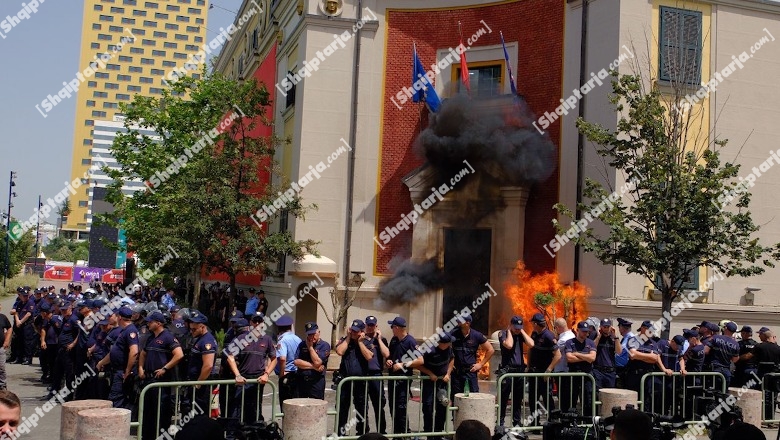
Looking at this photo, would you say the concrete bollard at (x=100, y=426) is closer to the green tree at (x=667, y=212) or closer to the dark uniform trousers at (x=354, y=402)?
the dark uniform trousers at (x=354, y=402)

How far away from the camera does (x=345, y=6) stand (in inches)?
916

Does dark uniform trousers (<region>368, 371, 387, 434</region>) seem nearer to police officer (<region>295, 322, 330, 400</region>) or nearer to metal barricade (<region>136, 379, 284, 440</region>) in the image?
police officer (<region>295, 322, 330, 400</region>)

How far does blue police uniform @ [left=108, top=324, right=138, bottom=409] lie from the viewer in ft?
33.2

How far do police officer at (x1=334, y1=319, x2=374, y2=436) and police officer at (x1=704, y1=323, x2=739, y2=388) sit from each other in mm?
5836

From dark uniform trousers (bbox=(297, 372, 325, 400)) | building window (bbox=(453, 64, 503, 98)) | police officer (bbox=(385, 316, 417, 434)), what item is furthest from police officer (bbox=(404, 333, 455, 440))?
building window (bbox=(453, 64, 503, 98))

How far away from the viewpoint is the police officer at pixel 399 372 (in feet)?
32.4

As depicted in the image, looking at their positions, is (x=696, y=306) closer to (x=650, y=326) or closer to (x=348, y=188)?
(x=650, y=326)

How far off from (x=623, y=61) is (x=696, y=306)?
6210 mm

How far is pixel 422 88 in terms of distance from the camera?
21844mm

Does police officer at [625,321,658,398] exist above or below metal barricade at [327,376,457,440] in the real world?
above

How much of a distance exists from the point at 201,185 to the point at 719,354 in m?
14.3

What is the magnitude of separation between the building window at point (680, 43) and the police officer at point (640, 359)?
888cm

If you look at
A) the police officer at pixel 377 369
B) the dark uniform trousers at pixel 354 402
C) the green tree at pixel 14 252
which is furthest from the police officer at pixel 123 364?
the green tree at pixel 14 252

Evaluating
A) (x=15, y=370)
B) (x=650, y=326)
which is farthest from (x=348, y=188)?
(x=650, y=326)
